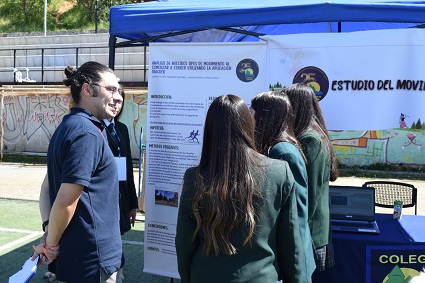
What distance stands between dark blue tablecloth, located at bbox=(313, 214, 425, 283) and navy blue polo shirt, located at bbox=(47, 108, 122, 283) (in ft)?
6.28

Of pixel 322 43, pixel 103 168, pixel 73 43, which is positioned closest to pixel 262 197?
pixel 103 168

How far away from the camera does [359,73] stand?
3.62 metres

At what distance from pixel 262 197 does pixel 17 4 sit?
39.4m

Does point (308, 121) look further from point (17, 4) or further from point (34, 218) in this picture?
point (17, 4)

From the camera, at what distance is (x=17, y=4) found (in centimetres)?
3659

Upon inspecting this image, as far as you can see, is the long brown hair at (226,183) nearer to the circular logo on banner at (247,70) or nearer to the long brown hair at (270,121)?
the long brown hair at (270,121)

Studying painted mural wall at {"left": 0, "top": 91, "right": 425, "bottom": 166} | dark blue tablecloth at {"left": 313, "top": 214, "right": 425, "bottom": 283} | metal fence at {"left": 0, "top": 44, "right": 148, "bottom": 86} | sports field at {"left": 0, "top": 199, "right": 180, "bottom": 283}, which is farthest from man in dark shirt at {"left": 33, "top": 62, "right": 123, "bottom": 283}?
metal fence at {"left": 0, "top": 44, "right": 148, "bottom": 86}

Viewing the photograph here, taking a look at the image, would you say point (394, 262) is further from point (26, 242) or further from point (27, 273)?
point (26, 242)

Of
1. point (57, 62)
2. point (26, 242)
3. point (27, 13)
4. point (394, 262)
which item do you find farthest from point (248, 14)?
point (27, 13)

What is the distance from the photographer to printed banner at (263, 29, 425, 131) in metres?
3.54

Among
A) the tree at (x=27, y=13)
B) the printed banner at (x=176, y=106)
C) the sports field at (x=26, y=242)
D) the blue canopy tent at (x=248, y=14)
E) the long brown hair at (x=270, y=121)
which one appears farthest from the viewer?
the tree at (x=27, y=13)

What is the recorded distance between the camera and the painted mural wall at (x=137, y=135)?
11994mm

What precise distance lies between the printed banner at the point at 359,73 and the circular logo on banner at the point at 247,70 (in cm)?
13

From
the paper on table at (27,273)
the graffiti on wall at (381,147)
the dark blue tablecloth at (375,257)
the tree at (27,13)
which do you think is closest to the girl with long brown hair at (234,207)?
the paper on table at (27,273)
